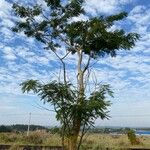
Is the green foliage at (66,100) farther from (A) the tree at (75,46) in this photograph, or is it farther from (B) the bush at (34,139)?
(B) the bush at (34,139)

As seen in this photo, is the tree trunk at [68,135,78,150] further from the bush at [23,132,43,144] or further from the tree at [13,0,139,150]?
the bush at [23,132,43,144]

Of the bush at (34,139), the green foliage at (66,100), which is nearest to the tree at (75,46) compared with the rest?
the green foliage at (66,100)

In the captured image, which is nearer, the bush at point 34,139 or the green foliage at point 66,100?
the green foliage at point 66,100

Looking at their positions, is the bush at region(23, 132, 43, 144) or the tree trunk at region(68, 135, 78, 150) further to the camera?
the bush at region(23, 132, 43, 144)

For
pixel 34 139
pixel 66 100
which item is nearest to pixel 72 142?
pixel 66 100

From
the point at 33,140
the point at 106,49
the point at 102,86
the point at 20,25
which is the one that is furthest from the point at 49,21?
the point at 33,140

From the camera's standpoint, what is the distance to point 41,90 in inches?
668

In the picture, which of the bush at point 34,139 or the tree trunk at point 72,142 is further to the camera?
the bush at point 34,139

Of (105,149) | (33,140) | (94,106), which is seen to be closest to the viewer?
(94,106)

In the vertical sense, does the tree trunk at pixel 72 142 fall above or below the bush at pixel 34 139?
below

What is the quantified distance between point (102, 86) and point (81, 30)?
2564 mm

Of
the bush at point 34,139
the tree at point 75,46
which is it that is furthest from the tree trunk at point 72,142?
the bush at point 34,139

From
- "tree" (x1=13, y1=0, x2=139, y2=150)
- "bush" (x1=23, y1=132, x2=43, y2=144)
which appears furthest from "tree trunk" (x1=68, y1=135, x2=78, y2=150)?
"bush" (x1=23, y1=132, x2=43, y2=144)

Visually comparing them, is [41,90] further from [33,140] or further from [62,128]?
[33,140]
